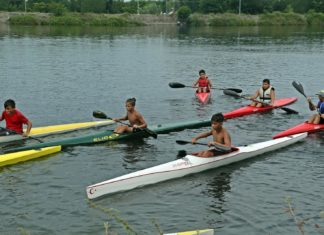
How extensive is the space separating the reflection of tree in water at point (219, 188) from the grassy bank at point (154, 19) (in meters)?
81.1

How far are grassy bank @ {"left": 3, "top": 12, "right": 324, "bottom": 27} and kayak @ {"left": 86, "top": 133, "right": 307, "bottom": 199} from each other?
79712 mm

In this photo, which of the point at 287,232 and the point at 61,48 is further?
the point at 61,48

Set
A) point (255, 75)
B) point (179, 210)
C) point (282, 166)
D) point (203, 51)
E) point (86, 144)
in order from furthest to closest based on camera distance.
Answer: point (203, 51) < point (255, 75) < point (86, 144) < point (282, 166) < point (179, 210)

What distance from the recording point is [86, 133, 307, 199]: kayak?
41.2 ft

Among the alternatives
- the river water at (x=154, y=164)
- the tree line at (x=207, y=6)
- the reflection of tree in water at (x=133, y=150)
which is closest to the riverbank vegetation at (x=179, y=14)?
the tree line at (x=207, y=6)

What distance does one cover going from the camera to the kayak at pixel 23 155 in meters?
14.7

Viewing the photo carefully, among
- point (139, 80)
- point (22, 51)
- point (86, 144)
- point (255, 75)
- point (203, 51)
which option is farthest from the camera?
Answer: point (203, 51)

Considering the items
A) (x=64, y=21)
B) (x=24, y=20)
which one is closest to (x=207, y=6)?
(x=64, y=21)

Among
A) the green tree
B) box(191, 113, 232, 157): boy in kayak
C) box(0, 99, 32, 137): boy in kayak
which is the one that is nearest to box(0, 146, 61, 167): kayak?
box(0, 99, 32, 137): boy in kayak

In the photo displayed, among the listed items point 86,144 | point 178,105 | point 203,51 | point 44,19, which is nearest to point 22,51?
point 203,51

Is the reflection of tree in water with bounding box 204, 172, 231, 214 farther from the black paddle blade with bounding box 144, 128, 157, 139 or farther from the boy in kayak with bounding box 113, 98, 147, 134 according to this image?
the boy in kayak with bounding box 113, 98, 147, 134

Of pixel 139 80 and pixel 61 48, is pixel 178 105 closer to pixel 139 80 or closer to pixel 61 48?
pixel 139 80

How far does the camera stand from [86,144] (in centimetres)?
1694

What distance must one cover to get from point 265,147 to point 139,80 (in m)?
16.7
